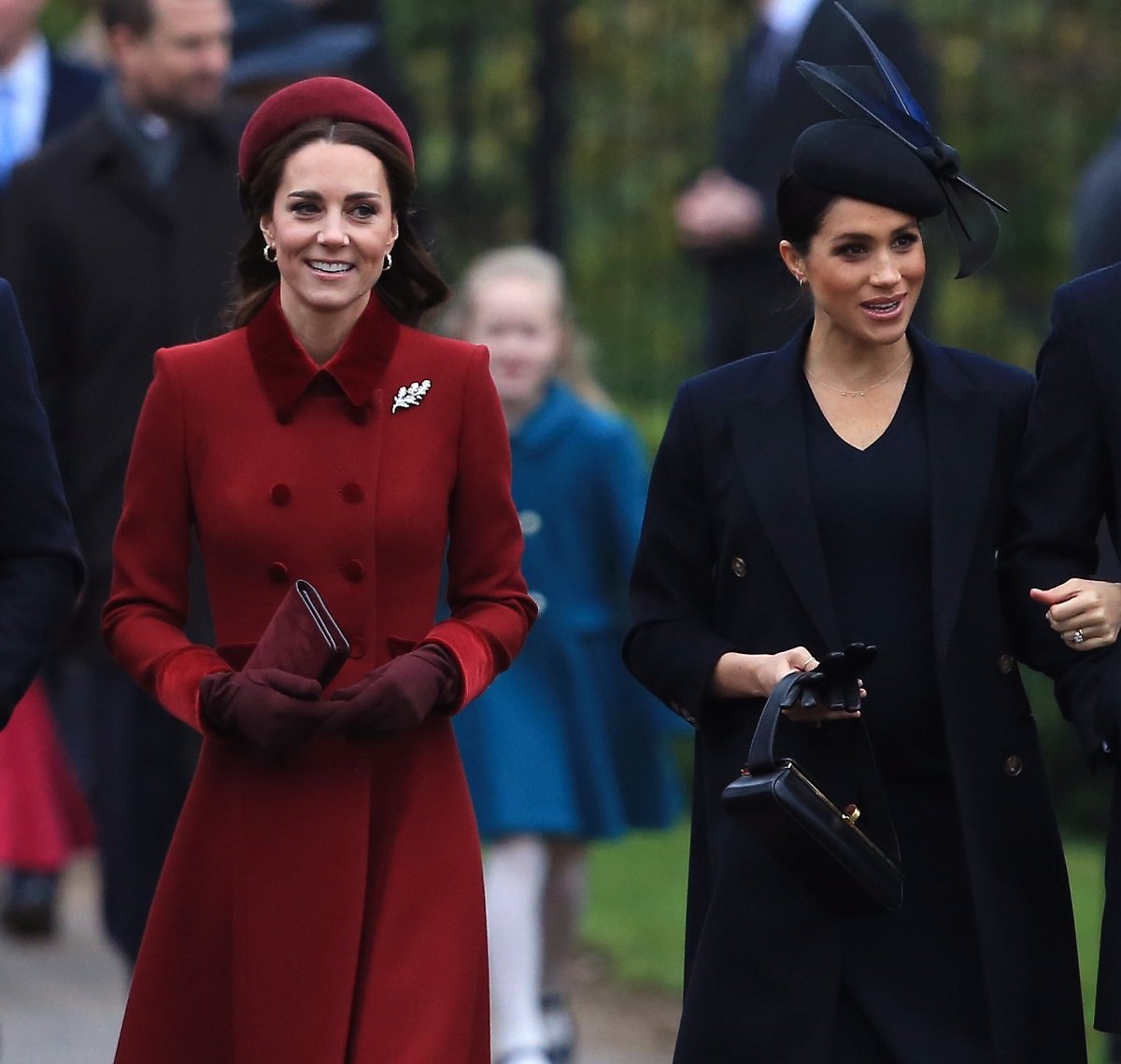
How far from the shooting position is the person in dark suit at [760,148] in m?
8.38

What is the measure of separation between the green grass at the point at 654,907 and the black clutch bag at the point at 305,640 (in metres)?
3.16

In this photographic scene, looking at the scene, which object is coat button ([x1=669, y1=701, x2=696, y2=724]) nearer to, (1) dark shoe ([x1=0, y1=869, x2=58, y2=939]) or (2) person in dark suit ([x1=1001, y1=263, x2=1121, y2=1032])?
(2) person in dark suit ([x1=1001, y1=263, x2=1121, y2=1032])

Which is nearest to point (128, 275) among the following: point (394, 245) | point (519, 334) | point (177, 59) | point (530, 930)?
point (177, 59)

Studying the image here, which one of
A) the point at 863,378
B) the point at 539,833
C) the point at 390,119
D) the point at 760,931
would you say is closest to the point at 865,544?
the point at 863,378

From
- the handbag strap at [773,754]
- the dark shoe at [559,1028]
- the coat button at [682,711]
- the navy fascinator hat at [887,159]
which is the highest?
the navy fascinator hat at [887,159]

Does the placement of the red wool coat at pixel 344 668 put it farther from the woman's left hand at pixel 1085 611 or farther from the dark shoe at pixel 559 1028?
the dark shoe at pixel 559 1028

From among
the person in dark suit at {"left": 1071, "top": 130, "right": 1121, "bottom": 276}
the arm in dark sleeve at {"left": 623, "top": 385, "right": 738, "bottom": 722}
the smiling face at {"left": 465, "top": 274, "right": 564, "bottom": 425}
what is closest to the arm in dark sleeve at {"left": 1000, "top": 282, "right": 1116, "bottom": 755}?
the arm in dark sleeve at {"left": 623, "top": 385, "right": 738, "bottom": 722}

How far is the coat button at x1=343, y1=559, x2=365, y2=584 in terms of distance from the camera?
4.70 metres

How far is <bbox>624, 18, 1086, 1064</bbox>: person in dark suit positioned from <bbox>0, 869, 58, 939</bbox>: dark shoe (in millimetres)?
3862

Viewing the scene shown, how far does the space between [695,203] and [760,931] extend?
13.6 feet

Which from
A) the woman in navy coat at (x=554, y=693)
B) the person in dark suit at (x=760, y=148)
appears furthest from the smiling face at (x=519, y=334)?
the person in dark suit at (x=760, y=148)

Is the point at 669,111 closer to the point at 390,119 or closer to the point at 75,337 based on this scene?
the point at 75,337

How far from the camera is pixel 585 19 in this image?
10.9 m

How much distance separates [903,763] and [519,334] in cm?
235
